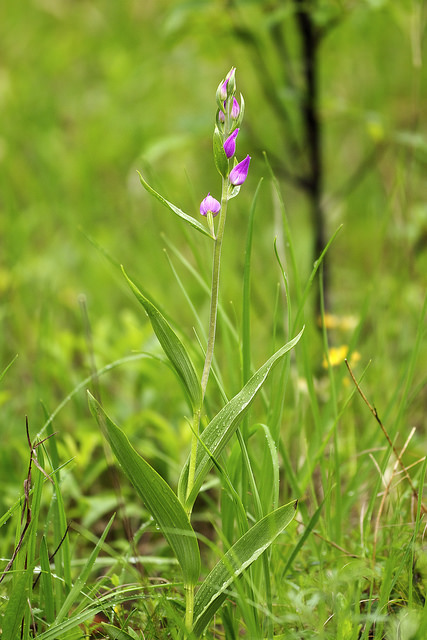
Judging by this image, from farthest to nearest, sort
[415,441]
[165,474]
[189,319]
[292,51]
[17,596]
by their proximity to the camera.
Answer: [292,51] → [189,319] → [165,474] → [415,441] → [17,596]

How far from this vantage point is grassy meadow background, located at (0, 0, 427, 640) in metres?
1.41

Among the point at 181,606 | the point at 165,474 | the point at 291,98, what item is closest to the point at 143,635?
the point at 181,606

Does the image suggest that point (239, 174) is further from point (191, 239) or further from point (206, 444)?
point (191, 239)

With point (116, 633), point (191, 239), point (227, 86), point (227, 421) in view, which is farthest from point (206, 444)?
point (191, 239)

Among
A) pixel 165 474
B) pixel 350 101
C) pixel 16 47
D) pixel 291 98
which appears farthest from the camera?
pixel 16 47

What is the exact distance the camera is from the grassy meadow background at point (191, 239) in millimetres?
1412

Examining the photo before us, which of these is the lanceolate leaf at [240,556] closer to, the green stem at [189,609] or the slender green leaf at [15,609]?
the green stem at [189,609]

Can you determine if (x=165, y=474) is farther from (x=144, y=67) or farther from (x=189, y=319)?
(x=144, y=67)

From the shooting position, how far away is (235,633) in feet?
3.27

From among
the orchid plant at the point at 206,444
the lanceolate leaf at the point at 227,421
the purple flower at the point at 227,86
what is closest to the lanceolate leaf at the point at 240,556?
the orchid plant at the point at 206,444

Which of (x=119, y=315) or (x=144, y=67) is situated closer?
(x=144, y=67)

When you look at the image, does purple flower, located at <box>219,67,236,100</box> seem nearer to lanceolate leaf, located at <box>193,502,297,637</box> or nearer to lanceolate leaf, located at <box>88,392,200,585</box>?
lanceolate leaf, located at <box>88,392,200,585</box>

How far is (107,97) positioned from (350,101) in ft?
5.37

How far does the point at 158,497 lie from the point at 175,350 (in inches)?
8.5
